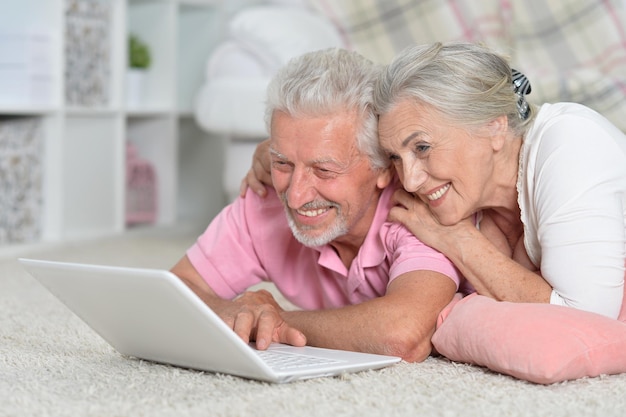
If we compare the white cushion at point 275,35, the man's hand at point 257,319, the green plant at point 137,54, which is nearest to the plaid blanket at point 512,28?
the white cushion at point 275,35

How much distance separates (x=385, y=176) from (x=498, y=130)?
0.22 metres

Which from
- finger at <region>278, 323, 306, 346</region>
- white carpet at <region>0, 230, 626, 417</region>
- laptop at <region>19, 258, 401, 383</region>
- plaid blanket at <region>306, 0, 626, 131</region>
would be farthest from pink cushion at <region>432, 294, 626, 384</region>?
plaid blanket at <region>306, 0, 626, 131</region>

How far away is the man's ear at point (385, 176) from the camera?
1.76 metres

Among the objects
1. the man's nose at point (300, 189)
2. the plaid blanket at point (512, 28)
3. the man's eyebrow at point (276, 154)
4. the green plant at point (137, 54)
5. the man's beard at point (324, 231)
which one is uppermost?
the plaid blanket at point (512, 28)

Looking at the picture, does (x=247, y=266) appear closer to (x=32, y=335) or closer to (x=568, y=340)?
(x=32, y=335)

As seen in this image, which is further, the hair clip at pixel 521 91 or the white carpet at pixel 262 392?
the hair clip at pixel 521 91

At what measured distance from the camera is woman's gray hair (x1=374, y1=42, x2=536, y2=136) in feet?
5.27

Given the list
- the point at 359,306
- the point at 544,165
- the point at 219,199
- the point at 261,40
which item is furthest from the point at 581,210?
the point at 219,199

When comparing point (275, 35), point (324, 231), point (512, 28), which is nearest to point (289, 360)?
point (324, 231)

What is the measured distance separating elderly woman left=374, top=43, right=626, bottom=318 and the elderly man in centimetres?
5

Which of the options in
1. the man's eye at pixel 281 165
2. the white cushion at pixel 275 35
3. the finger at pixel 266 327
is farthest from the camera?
the white cushion at pixel 275 35

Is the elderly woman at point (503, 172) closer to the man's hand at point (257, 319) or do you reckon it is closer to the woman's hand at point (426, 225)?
the woman's hand at point (426, 225)

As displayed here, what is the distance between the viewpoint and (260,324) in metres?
1.64

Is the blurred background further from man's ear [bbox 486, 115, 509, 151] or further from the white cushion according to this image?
man's ear [bbox 486, 115, 509, 151]
